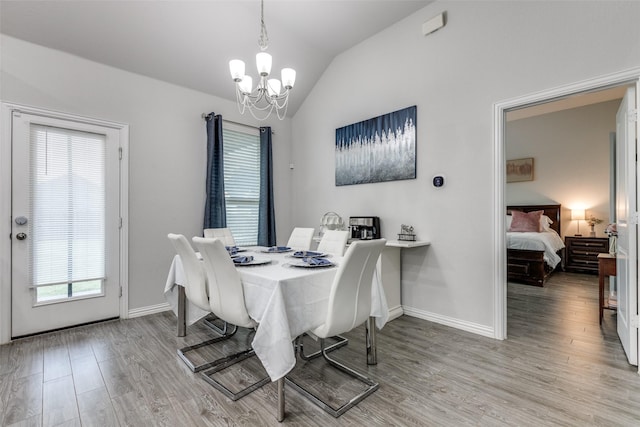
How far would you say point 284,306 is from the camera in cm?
171

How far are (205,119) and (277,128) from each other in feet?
3.90

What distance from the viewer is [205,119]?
159 inches

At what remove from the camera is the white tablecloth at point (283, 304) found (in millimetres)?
1664

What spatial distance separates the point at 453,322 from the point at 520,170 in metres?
4.79

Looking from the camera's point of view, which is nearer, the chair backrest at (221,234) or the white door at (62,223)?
the white door at (62,223)

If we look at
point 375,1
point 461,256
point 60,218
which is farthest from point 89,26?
point 461,256

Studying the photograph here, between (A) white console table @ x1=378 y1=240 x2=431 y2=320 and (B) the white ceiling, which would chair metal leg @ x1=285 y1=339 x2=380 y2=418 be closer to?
(A) white console table @ x1=378 y1=240 x2=431 y2=320

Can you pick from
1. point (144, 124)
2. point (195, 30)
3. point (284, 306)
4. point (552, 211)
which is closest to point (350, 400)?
point (284, 306)

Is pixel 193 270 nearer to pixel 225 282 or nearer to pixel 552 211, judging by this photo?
pixel 225 282

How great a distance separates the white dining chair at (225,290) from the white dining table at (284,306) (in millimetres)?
65

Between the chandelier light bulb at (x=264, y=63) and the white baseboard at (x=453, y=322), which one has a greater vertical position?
the chandelier light bulb at (x=264, y=63)

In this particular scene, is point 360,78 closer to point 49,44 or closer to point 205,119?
point 205,119

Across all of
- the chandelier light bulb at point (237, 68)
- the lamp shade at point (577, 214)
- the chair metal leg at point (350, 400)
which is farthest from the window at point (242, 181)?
the lamp shade at point (577, 214)

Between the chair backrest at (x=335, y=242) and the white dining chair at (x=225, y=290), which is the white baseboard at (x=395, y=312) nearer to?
the chair backrest at (x=335, y=242)
